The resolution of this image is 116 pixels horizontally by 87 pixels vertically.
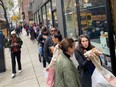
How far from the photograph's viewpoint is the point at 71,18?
8789mm

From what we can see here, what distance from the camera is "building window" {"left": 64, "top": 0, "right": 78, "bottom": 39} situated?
8.16 metres

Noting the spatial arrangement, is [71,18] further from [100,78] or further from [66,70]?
[66,70]

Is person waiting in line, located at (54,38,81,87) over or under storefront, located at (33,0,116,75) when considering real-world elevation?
under

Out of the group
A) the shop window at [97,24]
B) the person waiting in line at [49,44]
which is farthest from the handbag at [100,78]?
the person waiting in line at [49,44]

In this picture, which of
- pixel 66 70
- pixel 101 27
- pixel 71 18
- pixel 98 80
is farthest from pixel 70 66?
pixel 71 18

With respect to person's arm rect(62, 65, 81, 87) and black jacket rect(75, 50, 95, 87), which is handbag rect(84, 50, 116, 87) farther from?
person's arm rect(62, 65, 81, 87)

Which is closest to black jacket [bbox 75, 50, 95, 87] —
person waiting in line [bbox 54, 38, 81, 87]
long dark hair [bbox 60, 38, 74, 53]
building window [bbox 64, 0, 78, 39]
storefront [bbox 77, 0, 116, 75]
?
person waiting in line [bbox 54, 38, 81, 87]

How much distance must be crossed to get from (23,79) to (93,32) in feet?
9.76

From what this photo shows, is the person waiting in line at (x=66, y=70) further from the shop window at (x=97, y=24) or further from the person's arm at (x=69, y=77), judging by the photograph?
the shop window at (x=97, y=24)

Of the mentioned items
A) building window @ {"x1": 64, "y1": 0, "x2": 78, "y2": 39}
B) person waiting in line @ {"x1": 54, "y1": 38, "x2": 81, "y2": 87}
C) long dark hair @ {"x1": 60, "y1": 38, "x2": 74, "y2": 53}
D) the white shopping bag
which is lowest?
the white shopping bag

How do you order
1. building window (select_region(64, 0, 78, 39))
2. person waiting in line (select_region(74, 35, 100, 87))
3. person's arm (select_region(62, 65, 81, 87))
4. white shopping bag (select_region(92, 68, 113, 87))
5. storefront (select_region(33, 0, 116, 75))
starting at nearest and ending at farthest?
person's arm (select_region(62, 65, 81, 87)) → white shopping bag (select_region(92, 68, 113, 87)) → person waiting in line (select_region(74, 35, 100, 87)) → storefront (select_region(33, 0, 116, 75)) → building window (select_region(64, 0, 78, 39))

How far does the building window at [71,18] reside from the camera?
8.16 meters

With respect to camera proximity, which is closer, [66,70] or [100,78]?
[66,70]

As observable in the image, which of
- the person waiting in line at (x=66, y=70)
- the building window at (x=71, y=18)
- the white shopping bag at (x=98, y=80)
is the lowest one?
the white shopping bag at (x=98, y=80)
